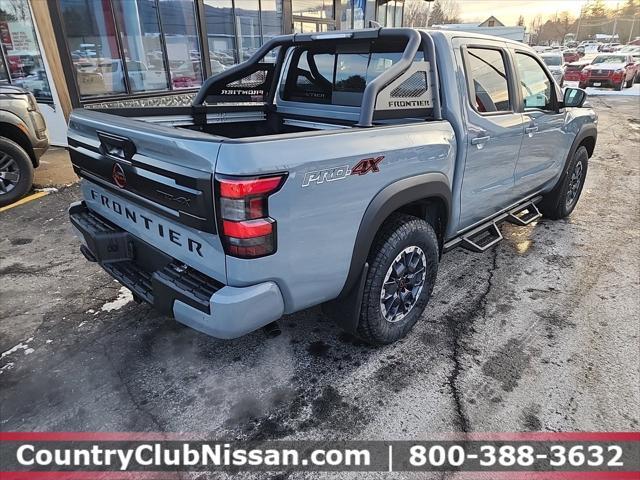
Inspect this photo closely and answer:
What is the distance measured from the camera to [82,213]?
10.2 feet

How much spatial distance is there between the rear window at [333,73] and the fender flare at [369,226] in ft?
2.42

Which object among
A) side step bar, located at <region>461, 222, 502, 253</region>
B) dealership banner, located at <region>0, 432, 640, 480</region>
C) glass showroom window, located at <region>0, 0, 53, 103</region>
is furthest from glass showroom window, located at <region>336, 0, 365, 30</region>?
dealership banner, located at <region>0, 432, 640, 480</region>

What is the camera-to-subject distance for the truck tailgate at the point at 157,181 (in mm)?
1998

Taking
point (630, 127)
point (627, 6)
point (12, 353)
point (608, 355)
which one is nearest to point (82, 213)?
point (12, 353)

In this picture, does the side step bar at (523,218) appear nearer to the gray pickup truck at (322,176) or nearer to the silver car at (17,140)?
the gray pickup truck at (322,176)

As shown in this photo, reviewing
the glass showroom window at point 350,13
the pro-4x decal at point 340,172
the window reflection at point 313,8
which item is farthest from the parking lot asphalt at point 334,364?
the glass showroom window at point 350,13

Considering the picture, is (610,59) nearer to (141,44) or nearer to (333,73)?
(141,44)

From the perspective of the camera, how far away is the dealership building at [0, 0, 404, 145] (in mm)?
8508

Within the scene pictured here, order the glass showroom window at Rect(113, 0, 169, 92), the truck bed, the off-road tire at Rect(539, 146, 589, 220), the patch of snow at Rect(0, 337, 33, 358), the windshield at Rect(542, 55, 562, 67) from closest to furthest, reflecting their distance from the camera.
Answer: the patch of snow at Rect(0, 337, 33, 358), the truck bed, the off-road tire at Rect(539, 146, 589, 220), the glass showroom window at Rect(113, 0, 169, 92), the windshield at Rect(542, 55, 562, 67)

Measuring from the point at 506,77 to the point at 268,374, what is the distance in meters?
3.07

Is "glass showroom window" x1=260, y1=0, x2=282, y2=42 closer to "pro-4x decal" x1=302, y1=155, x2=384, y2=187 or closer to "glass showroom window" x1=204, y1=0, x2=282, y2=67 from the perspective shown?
"glass showroom window" x1=204, y1=0, x2=282, y2=67

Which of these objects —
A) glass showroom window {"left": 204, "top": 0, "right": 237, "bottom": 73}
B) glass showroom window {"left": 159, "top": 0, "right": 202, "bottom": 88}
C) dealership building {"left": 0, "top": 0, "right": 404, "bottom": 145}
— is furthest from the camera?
glass showroom window {"left": 204, "top": 0, "right": 237, "bottom": 73}

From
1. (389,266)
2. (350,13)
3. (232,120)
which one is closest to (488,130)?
(389,266)

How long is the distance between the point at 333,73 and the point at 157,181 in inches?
78.5
